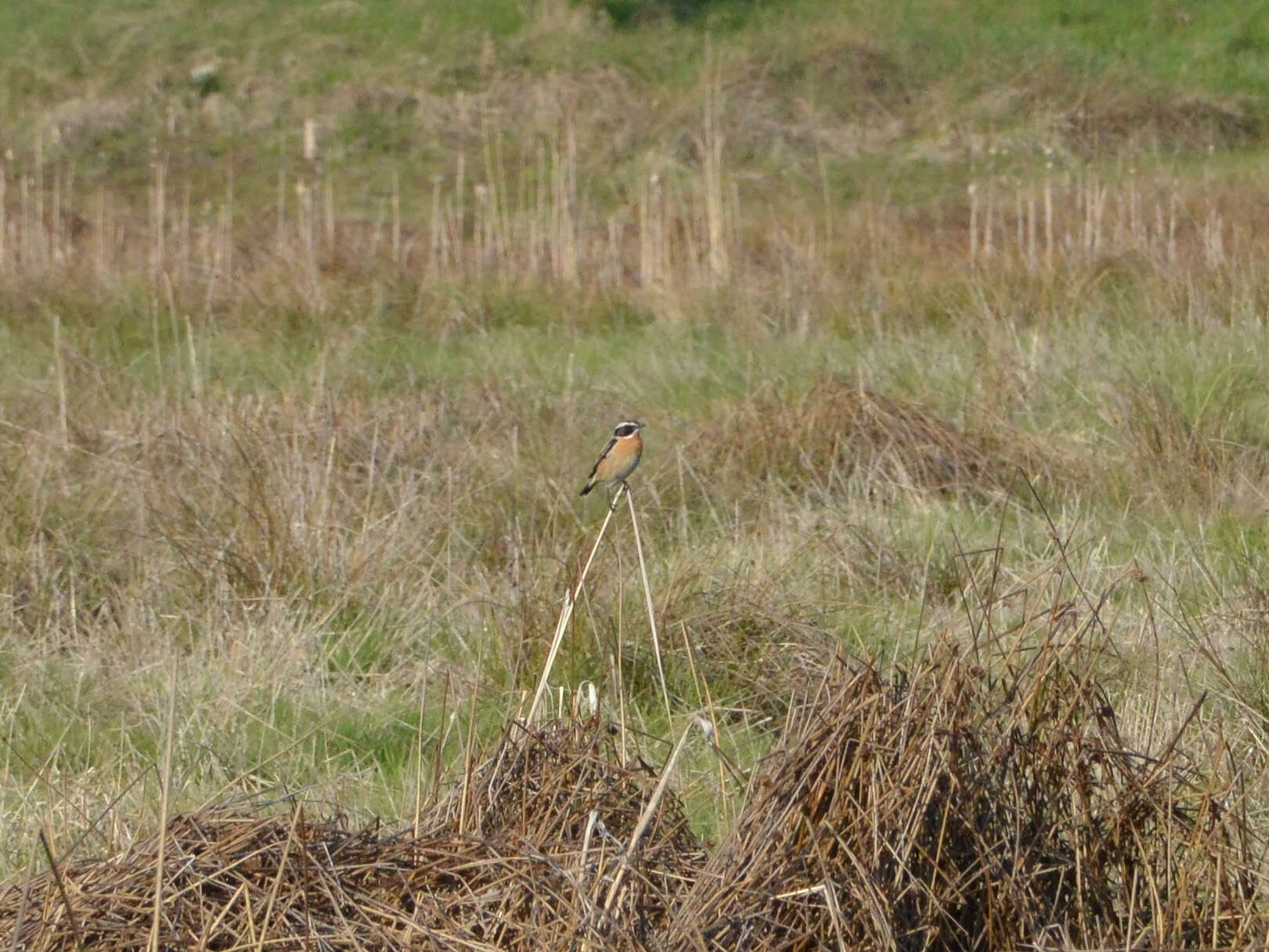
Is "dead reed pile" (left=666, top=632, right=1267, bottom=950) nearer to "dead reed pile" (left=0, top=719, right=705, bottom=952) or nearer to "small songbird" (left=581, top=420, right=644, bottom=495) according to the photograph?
"dead reed pile" (left=0, top=719, right=705, bottom=952)

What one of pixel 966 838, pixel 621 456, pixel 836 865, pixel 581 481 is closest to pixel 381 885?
pixel 836 865

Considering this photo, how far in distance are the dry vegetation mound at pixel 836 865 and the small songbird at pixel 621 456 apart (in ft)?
5.50

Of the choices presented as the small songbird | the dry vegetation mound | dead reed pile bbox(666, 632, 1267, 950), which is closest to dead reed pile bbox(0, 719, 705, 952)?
the dry vegetation mound

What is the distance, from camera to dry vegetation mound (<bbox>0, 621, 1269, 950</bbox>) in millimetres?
1718

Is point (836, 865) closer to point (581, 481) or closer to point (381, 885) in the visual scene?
point (381, 885)

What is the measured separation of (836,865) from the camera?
1.74m

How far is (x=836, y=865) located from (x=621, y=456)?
1915mm

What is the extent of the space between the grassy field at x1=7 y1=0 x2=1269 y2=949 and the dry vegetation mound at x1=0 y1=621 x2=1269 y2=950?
110 mm

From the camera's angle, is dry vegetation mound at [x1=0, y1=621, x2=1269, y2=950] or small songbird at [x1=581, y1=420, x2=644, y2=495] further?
small songbird at [x1=581, y1=420, x2=644, y2=495]

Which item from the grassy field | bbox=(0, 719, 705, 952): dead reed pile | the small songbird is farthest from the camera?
the small songbird

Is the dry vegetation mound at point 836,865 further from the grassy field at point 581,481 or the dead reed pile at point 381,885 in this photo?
the grassy field at point 581,481

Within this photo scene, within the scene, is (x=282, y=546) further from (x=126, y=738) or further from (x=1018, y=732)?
(x=1018, y=732)

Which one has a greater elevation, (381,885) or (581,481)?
(381,885)

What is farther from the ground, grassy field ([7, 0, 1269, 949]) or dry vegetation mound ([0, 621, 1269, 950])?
dry vegetation mound ([0, 621, 1269, 950])
